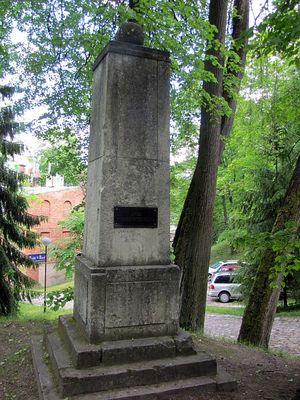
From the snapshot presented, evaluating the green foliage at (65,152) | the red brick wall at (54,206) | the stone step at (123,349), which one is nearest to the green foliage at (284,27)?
the stone step at (123,349)

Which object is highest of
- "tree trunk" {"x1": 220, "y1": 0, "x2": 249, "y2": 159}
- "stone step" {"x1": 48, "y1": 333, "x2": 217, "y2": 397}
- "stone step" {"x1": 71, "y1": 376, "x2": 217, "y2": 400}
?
"tree trunk" {"x1": 220, "y1": 0, "x2": 249, "y2": 159}

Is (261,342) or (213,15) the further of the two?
(213,15)

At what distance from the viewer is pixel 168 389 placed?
381cm

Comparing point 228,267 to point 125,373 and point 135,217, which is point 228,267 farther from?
point 125,373

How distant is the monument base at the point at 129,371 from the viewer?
370 centimetres

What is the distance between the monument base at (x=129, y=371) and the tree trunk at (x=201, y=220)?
12.3 ft

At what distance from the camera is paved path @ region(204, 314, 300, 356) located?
Answer: 1173cm

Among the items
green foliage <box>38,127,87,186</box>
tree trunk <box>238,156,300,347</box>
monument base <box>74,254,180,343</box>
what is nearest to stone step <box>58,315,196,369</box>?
monument base <box>74,254,180,343</box>

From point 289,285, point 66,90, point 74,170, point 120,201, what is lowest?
point 289,285

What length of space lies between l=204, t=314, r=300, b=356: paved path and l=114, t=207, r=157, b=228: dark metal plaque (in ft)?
24.7

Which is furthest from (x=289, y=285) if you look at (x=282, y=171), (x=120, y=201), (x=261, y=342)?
(x=120, y=201)

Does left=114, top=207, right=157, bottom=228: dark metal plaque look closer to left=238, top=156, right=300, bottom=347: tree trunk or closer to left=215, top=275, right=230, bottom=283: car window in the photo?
left=238, top=156, right=300, bottom=347: tree trunk

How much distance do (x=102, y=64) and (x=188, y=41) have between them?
3557mm

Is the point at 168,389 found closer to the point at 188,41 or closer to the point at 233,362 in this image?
the point at 233,362
